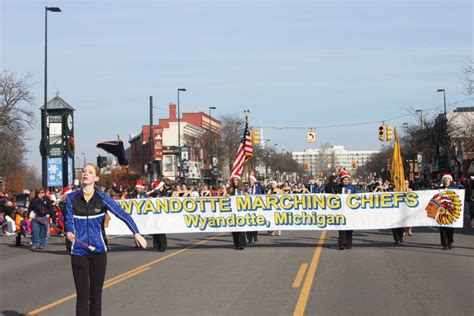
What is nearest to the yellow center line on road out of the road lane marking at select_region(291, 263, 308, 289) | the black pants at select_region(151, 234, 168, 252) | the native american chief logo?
the black pants at select_region(151, 234, 168, 252)

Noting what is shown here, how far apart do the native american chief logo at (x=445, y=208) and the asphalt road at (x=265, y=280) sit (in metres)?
0.78

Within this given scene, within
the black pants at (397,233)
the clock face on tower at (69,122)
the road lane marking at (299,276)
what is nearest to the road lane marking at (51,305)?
the road lane marking at (299,276)

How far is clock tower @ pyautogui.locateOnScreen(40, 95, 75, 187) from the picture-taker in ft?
148

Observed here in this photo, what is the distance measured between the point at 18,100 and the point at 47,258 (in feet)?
109

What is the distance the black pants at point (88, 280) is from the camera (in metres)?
7.18

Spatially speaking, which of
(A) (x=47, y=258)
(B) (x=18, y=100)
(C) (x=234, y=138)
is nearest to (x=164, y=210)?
(A) (x=47, y=258)

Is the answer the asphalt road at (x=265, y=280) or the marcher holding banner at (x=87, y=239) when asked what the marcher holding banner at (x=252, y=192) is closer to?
the asphalt road at (x=265, y=280)

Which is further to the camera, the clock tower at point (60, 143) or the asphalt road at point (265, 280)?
the clock tower at point (60, 143)

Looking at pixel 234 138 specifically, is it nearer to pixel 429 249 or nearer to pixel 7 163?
pixel 7 163

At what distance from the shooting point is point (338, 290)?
36.3ft

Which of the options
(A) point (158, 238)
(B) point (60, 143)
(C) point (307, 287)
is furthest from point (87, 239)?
(B) point (60, 143)

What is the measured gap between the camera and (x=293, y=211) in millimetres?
18438

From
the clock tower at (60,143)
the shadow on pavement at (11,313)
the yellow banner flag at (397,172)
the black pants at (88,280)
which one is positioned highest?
the clock tower at (60,143)

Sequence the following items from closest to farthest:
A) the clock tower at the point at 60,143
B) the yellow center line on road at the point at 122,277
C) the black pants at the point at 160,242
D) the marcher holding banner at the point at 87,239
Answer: the marcher holding banner at the point at 87,239 < the yellow center line on road at the point at 122,277 < the black pants at the point at 160,242 < the clock tower at the point at 60,143
